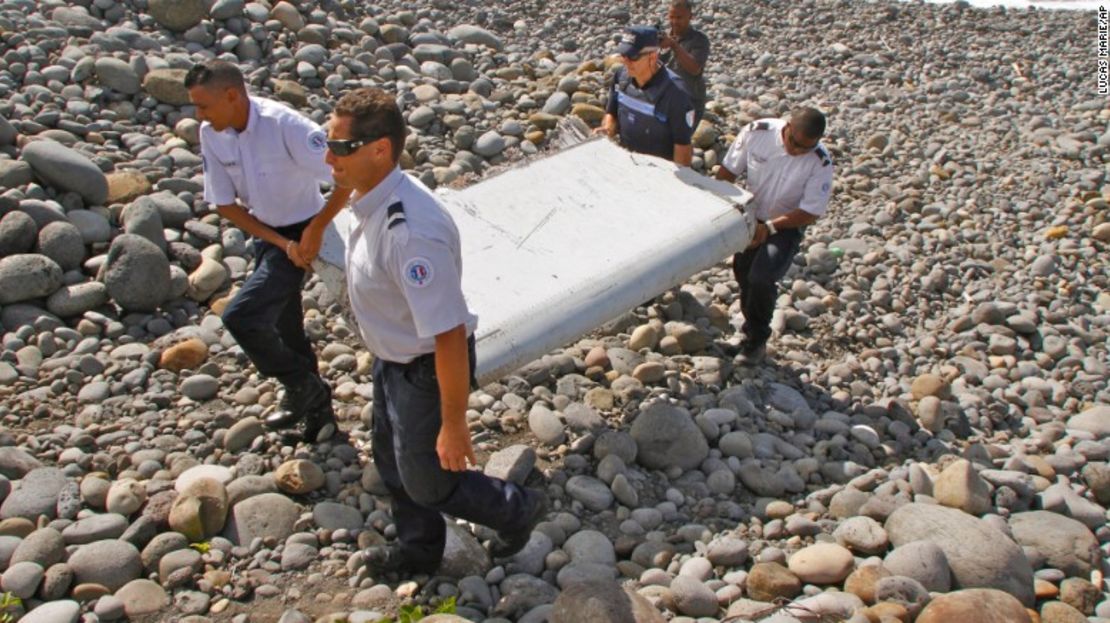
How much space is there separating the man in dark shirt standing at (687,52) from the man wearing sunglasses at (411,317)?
12.5 ft

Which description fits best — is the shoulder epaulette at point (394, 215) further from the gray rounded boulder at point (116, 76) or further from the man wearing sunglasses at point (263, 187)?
the gray rounded boulder at point (116, 76)

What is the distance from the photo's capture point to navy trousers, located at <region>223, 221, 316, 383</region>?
410 cm

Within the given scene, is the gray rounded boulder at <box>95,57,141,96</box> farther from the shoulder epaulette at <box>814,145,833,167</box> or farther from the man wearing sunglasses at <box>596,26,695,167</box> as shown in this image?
the shoulder epaulette at <box>814,145,833,167</box>

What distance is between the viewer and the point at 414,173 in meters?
6.94

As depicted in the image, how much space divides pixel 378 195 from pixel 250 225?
4.51 ft

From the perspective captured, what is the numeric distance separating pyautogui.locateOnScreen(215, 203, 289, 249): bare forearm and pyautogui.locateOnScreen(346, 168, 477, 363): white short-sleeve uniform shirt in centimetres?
108

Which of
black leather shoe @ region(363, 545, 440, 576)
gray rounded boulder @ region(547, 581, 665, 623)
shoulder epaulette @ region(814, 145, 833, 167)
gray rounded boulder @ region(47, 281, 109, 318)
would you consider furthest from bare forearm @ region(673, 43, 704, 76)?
gray rounded boulder @ region(547, 581, 665, 623)

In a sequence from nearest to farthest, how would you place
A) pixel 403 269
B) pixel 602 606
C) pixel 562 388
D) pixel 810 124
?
pixel 403 269 < pixel 602 606 < pixel 810 124 < pixel 562 388

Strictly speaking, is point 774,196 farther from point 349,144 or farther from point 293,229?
point 349,144

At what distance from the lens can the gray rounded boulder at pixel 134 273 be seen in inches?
206

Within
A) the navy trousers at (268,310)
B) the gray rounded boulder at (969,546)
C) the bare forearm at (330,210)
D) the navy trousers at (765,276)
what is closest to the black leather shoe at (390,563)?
the navy trousers at (268,310)

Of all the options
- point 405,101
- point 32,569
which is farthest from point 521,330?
point 405,101
